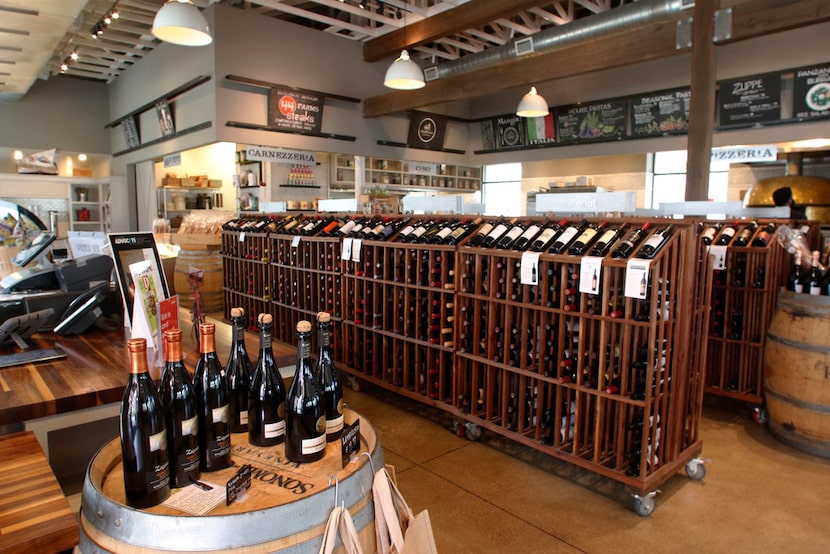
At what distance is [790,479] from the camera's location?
3.25 m

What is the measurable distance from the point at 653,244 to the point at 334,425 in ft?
6.61

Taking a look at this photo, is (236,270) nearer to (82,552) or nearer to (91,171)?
(82,552)

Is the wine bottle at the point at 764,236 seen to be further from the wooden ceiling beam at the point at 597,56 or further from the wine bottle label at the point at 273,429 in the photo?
the wine bottle label at the point at 273,429

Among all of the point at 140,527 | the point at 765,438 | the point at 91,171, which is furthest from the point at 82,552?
the point at 91,171

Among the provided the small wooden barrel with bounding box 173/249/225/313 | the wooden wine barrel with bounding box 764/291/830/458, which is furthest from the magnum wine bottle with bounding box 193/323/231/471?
the small wooden barrel with bounding box 173/249/225/313

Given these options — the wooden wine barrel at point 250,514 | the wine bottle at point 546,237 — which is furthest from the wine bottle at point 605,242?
the wooden wine barrel at point 250,514

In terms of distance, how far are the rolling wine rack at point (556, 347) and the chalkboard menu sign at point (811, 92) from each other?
5.17 m

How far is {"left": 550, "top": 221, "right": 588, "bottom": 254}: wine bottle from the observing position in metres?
3.07

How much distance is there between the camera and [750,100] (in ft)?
23.5

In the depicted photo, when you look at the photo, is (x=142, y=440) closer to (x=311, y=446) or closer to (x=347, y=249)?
(x=311, y=446)

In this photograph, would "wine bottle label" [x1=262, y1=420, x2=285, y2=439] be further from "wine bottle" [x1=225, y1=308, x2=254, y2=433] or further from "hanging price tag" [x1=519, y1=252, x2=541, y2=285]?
"hanging price tag" [x1=519, y1=252, x2=541, y2=285]

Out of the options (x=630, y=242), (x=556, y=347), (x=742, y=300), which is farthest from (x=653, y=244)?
(x=742, y=300)

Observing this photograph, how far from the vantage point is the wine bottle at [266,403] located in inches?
53.9

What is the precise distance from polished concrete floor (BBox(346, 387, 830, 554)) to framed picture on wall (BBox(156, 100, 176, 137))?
7274 mm
